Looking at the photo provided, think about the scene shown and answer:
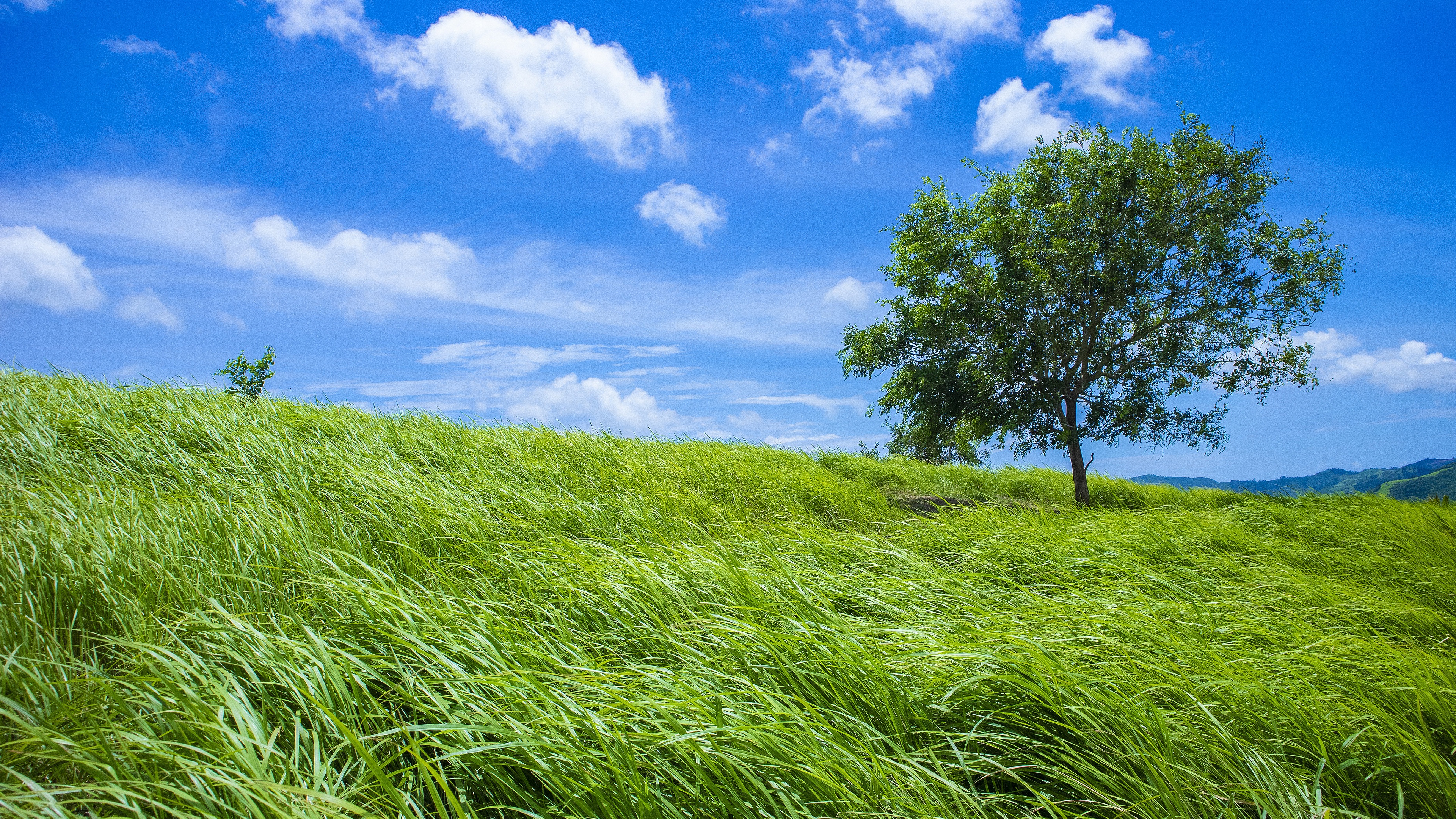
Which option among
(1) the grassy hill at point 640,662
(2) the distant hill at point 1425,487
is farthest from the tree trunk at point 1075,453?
(1) the grassy hill at point 640,662

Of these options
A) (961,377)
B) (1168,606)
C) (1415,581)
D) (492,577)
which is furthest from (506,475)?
(961,377)

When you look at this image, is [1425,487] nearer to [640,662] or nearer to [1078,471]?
[1078,471]

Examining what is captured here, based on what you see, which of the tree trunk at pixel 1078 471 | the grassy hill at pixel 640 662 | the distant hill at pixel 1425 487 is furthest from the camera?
the tree trunk at pixel 1078 471

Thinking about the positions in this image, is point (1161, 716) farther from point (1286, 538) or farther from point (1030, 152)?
point (1030, 152)

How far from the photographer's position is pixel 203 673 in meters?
2.36

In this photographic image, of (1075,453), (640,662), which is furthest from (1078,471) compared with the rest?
(640,662)

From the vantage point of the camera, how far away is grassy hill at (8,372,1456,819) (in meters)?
1.93

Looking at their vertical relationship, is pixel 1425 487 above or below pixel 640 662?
below

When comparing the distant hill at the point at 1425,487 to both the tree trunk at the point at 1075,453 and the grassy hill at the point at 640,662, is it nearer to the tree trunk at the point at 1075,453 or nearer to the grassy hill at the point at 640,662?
the tree trunk at the point at 1075,453

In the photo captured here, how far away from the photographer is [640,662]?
2816 mm

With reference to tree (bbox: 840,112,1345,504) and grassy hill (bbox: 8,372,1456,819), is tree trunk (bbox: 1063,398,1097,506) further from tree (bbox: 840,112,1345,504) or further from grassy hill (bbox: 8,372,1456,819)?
grassy hill (bbox: 8,372,1456,819)

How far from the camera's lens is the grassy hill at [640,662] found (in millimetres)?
1926

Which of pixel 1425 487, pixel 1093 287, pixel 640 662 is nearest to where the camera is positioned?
pixel 640 662

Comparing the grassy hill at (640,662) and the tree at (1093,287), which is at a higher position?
the tree at (1093,287)
